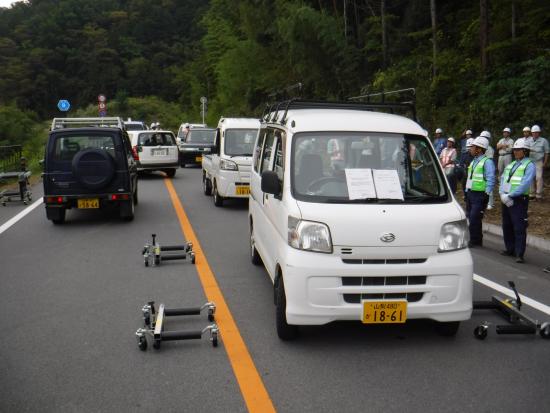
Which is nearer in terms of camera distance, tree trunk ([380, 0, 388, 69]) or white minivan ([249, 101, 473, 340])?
white minivan ([249, 101, 473, 340])

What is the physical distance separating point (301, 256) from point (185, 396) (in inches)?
56.7

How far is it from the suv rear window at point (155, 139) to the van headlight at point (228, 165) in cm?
805

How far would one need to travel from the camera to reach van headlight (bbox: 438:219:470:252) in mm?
4965

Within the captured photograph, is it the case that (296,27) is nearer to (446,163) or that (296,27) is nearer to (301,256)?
(446,163)

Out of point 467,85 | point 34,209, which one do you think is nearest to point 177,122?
point 467,85

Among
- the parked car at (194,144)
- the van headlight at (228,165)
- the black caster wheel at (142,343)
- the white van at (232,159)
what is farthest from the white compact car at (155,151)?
the black caster wheel at (142,343)

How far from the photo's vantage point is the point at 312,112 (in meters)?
6.27

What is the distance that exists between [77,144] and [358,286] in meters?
7.85

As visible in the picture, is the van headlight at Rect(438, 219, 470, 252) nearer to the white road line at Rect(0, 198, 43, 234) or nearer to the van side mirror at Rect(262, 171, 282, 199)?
the van side mirror at Rect(262, 171, 282, 199)

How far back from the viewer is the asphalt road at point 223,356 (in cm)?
407

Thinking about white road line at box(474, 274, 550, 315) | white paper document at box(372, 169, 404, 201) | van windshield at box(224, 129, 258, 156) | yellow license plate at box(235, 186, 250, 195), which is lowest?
white road line at box(474, 274, 550, 315)

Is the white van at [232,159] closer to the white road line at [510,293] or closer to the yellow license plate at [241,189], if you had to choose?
the yellow license plate at [241,189]

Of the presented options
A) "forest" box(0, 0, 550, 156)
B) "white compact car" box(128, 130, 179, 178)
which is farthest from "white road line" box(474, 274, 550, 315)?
"white compact car" box(128, 130, 179, 178)

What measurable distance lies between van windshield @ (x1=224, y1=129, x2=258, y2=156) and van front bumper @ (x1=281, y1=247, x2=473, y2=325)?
865cm
